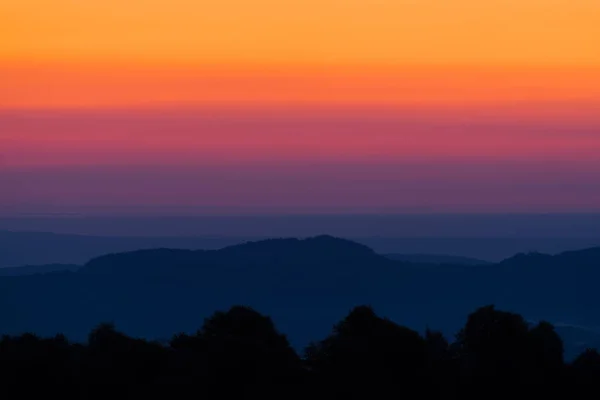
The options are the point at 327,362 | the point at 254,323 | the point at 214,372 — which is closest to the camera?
the point at 214,372

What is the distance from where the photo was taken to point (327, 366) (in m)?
61.3

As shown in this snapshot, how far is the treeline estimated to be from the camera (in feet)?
192

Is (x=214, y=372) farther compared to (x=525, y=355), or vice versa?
(x=525, y=355)

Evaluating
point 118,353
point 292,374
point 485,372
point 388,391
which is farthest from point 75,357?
point 485,372

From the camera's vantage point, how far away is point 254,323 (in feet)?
223

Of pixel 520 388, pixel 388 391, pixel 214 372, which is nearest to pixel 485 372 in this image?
pixel 520 388

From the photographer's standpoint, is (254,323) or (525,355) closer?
(525,355)

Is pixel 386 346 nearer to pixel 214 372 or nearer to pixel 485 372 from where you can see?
pixel 485 372

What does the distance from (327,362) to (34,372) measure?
14054mm

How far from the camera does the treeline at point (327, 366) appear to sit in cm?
5850

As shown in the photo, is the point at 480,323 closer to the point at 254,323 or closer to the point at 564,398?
the point at 564,398

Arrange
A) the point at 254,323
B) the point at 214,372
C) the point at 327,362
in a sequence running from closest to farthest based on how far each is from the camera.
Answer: the point at 214,372, the point at 327,362, the point at 254,323

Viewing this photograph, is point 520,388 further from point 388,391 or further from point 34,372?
point 34,372

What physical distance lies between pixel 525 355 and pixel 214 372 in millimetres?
15646
